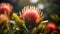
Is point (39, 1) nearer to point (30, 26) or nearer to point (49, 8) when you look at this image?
point (49, 8)

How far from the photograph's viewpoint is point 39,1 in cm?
374

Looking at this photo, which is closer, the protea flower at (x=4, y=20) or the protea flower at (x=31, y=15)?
the protea flower at (x=31, y=15)

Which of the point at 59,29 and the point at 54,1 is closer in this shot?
the point at 59,29

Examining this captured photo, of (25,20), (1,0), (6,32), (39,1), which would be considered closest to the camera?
(25,20)

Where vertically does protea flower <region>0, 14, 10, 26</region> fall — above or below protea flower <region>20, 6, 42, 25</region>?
below

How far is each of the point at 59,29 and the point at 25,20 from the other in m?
0.58

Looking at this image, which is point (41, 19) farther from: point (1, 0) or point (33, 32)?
point (1, 0)

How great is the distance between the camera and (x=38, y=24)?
50.8 inches

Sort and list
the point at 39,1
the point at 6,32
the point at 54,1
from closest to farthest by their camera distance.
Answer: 1. the point at 6,32
2. the point at 54,1
3. the point at 39,1

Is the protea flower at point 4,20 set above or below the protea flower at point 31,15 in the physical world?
below

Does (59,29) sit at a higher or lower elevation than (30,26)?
lower

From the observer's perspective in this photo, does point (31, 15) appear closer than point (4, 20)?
Yes

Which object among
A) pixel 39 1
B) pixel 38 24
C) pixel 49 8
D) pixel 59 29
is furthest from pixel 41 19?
pixel 39 1

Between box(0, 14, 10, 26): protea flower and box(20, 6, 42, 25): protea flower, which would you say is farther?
box(0, 14, 10, 26): protea flower
